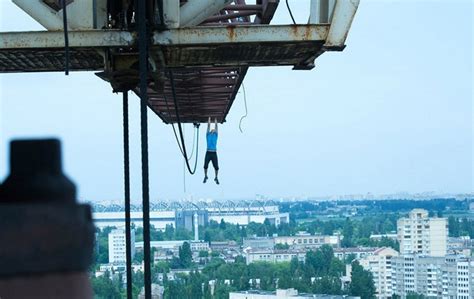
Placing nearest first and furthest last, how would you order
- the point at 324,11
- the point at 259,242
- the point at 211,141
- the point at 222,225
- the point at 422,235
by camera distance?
the point at 324,11
the point at 211,141
the point at 422,235
the point at 222,225
the point at 259,242

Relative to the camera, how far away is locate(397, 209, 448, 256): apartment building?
302 feet

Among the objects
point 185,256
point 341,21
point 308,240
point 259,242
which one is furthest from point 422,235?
point 341,21

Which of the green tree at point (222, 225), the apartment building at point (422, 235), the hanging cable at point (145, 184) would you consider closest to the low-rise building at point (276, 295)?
the apartment building at point (422, 235)

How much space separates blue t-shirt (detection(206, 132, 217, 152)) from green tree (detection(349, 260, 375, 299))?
2480 inches

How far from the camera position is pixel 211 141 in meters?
11.6

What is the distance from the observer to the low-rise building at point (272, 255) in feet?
287

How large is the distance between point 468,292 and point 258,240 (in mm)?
36552

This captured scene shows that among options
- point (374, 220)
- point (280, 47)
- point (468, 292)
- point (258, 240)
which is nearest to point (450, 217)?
point (374, 220)

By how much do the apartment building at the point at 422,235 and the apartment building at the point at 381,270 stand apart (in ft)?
24.5

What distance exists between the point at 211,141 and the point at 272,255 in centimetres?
8141

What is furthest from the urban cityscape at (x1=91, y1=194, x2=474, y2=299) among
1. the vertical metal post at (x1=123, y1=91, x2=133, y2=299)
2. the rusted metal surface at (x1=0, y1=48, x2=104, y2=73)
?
the vertical metal post at (x1=123, y1=91, x2=133, y2=299)

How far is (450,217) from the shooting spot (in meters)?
112

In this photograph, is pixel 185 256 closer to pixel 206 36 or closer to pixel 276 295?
pixel 276 295

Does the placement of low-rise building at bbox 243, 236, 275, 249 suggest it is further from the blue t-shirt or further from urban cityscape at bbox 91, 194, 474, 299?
the blue t-shirt
